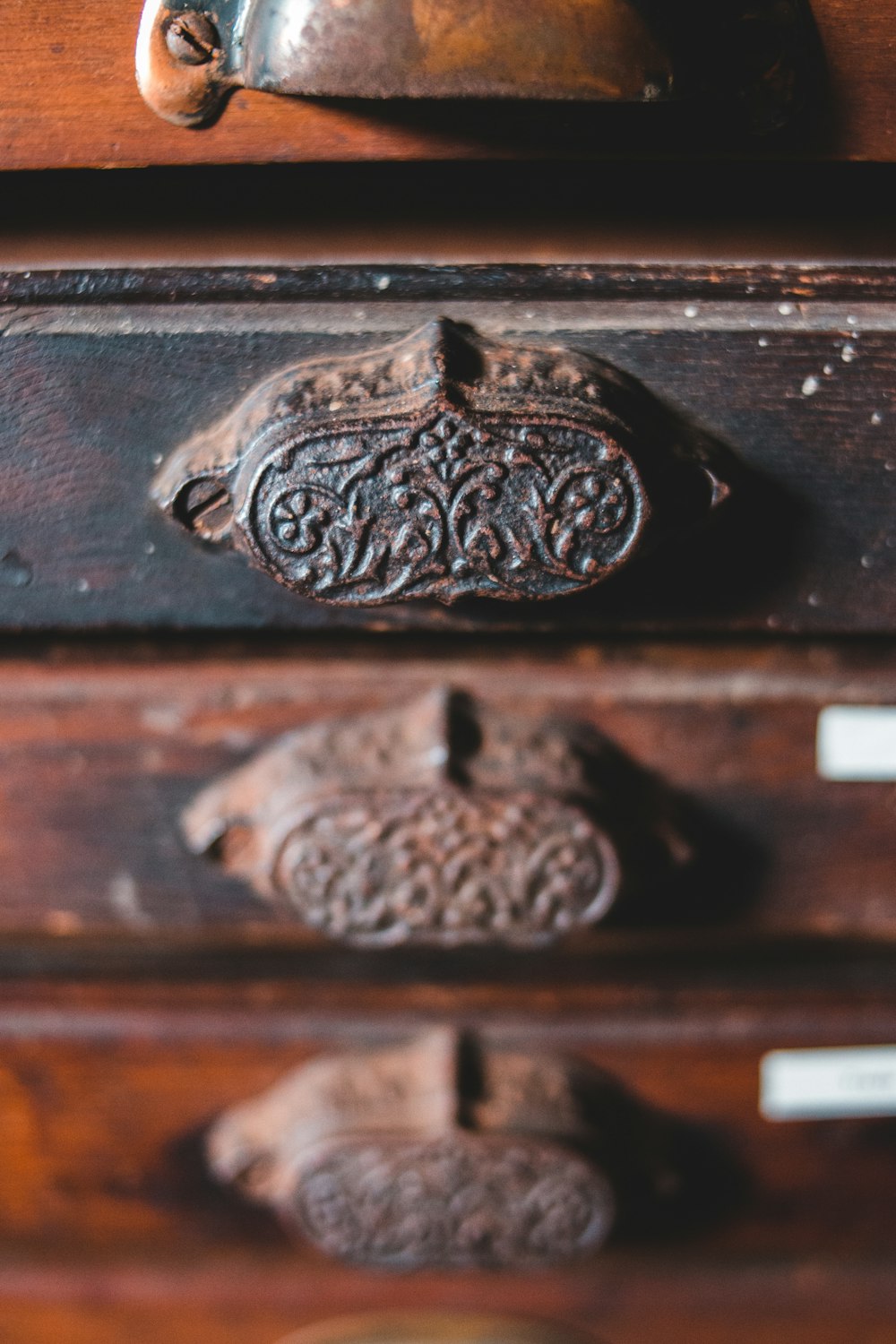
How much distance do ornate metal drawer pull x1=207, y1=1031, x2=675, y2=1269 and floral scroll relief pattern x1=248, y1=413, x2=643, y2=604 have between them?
0.20 metres

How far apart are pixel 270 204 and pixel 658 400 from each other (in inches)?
5.3

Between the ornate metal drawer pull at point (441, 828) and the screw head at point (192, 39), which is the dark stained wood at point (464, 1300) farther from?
the screw head at point (192, 39)

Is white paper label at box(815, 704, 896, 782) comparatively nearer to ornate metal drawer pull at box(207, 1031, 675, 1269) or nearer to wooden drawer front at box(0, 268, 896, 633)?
wooden drawer front at box(0, 268, 896, 633)

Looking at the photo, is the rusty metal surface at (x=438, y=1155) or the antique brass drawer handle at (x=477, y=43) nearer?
the antique brass drawer handle at (x=477, y=43)

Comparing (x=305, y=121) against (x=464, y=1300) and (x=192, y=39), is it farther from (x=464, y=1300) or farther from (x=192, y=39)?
(x=464, y=1300)

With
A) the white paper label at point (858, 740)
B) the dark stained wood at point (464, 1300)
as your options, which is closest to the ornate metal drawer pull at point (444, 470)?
the white paper label at point (858, 740)

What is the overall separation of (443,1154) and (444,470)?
0.82 feet

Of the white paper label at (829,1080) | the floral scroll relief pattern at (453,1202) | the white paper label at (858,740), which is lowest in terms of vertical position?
the floral scroll relief pattern at (453,1202)

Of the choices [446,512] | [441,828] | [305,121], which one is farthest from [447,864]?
[305,121]

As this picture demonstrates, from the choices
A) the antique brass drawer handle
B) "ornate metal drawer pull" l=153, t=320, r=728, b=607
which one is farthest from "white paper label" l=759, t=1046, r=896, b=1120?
the antique brass drawer handle

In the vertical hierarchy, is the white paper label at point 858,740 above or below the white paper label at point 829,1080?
above

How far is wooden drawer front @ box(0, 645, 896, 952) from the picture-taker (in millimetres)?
349

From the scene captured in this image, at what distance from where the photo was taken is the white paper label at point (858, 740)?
1.14 ft

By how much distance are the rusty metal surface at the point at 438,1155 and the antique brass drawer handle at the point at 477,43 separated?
0.33 metres
